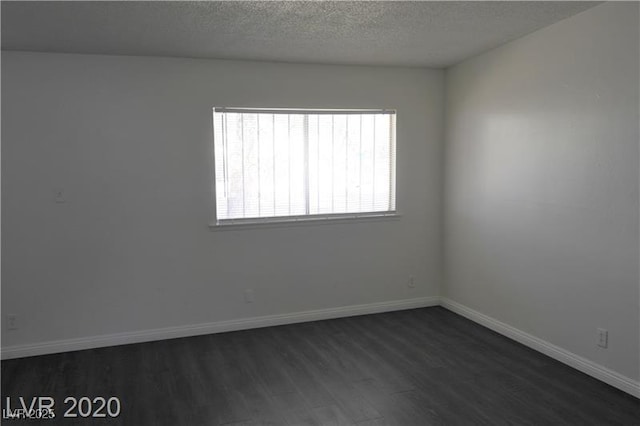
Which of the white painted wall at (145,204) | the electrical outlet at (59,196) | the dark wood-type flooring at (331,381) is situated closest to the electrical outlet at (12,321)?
the white painted wall at (145,204)

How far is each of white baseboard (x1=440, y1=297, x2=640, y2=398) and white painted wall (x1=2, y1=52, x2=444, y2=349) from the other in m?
1.03

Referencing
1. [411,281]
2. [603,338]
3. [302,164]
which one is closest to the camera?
[603,338]

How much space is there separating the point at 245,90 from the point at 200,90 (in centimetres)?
38

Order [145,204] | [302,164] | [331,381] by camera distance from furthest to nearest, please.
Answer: [302,164]
[145,204]
[331,381]

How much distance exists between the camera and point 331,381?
11.1 feet

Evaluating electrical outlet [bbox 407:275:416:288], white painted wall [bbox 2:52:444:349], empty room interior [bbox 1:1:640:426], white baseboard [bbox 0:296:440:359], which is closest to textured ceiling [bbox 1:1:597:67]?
empty room interior [bbox 1:1:640:426]

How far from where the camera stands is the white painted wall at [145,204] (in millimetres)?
3885

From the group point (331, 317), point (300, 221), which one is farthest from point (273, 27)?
point (331, 317)

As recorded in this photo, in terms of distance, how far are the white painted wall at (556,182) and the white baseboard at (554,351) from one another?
0.05 m

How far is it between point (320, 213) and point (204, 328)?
4.83 ft

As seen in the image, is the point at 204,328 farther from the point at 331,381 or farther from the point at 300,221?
the point at 331,381

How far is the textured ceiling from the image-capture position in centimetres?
293

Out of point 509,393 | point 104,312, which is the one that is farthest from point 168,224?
point 509,393

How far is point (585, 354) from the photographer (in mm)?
3432
